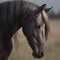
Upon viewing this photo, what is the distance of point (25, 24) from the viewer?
5.66 meters

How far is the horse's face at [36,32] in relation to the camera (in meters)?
5.48

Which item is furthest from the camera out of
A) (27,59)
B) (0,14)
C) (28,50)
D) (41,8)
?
(28,50)

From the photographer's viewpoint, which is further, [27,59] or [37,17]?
[27,59]

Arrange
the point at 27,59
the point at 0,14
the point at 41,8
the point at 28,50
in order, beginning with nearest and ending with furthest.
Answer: the point at 41,8 < the point at 0,14 < the point at 27,59 < the point at 28,50

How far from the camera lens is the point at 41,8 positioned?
547cm

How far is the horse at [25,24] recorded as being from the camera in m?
→ 5.50

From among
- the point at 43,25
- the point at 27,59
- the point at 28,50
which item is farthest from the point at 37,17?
the point at 28,50

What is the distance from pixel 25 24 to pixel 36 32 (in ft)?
0.86

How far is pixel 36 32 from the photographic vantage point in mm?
5512

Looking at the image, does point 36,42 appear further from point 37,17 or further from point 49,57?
point 49,57

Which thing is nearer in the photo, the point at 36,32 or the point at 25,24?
the point at 36,32

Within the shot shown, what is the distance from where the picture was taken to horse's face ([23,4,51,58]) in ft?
18.0

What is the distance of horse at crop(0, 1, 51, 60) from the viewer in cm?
550

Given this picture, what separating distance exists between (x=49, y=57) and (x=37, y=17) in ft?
17.4
